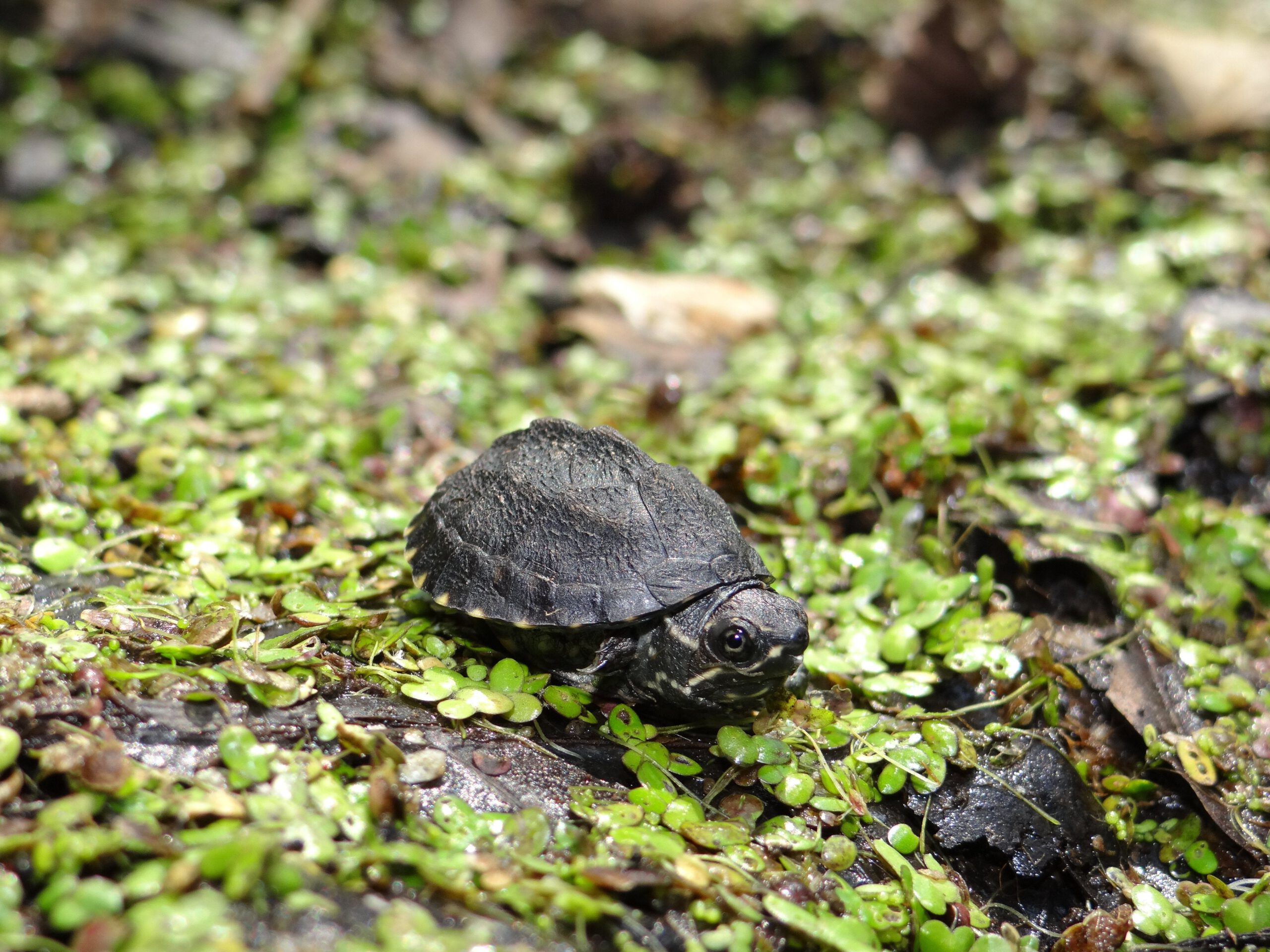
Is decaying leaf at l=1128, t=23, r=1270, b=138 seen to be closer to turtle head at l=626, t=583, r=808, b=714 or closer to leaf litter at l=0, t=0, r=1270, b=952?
leaf litter at l=0, t=0, r=1270, b=952

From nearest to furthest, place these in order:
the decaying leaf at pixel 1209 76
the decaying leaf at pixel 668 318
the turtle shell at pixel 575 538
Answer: the turtle shell at pixel 575 538 < the decaying leaf at pixel 668 318 < the decaying leaf at pixel 1209 76

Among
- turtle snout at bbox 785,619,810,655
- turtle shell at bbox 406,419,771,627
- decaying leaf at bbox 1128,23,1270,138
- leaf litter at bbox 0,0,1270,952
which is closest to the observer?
leaf litter at bbox 0,0,1270,952

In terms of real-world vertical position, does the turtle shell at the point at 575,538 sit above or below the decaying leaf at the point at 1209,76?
below

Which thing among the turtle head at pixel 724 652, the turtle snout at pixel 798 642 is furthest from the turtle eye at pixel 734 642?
the turtle snout at pixel 798 642

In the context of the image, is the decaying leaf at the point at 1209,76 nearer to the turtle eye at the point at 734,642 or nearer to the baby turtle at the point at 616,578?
the baby turtle at the point at 616,578

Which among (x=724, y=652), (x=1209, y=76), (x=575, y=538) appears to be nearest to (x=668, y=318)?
(x=575, y=538)

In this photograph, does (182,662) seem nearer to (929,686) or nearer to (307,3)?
(929,686)

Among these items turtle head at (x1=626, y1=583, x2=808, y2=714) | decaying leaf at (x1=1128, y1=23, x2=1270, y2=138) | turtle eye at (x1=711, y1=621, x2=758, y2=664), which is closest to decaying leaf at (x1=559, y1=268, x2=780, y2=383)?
turtle head at (x1=626, y1=583, x2=808, y2=714)

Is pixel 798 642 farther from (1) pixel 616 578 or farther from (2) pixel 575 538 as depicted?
(2) pixel 575 538
